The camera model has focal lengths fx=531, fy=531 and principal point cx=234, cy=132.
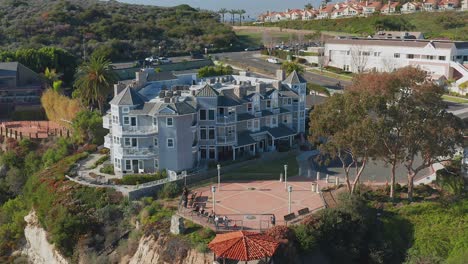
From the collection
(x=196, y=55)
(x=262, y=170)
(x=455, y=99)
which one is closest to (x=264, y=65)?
(x=196, y=55)

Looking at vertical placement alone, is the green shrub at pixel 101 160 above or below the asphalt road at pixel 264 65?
below

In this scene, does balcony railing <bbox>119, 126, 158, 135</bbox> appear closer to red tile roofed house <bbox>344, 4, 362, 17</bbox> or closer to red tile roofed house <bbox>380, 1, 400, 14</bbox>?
red tile roofed house <bbox>380, 1, 400, 14</bbox>

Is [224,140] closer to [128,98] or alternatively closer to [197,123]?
[197,123]

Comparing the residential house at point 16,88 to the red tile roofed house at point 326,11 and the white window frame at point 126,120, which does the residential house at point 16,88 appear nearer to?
the white window frame at point 126,120

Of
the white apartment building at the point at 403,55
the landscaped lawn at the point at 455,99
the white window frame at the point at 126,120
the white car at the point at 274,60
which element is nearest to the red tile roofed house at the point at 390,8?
the white car at the point at 274,60

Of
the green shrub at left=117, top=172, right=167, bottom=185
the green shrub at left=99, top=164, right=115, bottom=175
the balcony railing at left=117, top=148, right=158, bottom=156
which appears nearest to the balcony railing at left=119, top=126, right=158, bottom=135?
the balcony railing at left=117, top=148, right=158, bottom=156

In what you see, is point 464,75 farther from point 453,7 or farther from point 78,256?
point 453,7
